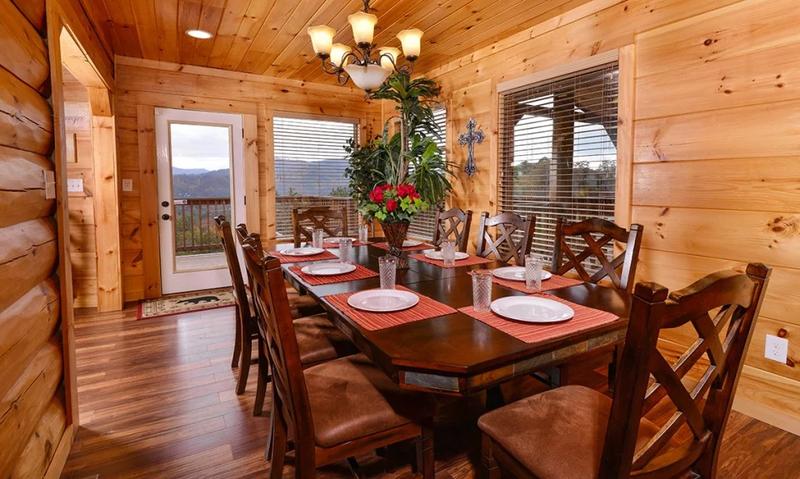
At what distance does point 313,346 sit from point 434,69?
11.1ft

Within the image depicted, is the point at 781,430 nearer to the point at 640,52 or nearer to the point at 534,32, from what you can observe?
the point at 640,52

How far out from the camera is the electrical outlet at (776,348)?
2076 mm

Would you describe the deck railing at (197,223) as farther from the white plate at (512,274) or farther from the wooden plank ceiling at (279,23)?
the white plate at (512,274)

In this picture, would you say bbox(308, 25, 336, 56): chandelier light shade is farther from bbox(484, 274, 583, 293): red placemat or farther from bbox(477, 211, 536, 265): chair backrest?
bbox(484, 274, 583, 293): red placemat

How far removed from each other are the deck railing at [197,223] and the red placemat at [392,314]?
3.50 m

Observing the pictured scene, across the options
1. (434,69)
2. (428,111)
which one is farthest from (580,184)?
(434,69)

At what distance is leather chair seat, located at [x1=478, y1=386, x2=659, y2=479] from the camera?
109 centimetres

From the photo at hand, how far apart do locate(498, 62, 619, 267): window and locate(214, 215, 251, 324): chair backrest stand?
225cm

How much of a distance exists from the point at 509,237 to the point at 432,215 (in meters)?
1.94

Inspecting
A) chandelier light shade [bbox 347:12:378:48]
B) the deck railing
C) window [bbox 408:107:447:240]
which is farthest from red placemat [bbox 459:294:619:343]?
the deck railing

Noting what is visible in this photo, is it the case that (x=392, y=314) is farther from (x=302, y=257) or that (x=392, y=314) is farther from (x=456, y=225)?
(x=456, y=225)

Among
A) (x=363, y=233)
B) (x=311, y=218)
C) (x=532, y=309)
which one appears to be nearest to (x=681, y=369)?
(x=532, y=309)

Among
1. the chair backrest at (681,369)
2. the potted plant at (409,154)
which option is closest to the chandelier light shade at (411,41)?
the potted plant at (409,154)

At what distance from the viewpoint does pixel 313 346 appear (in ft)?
6.46
